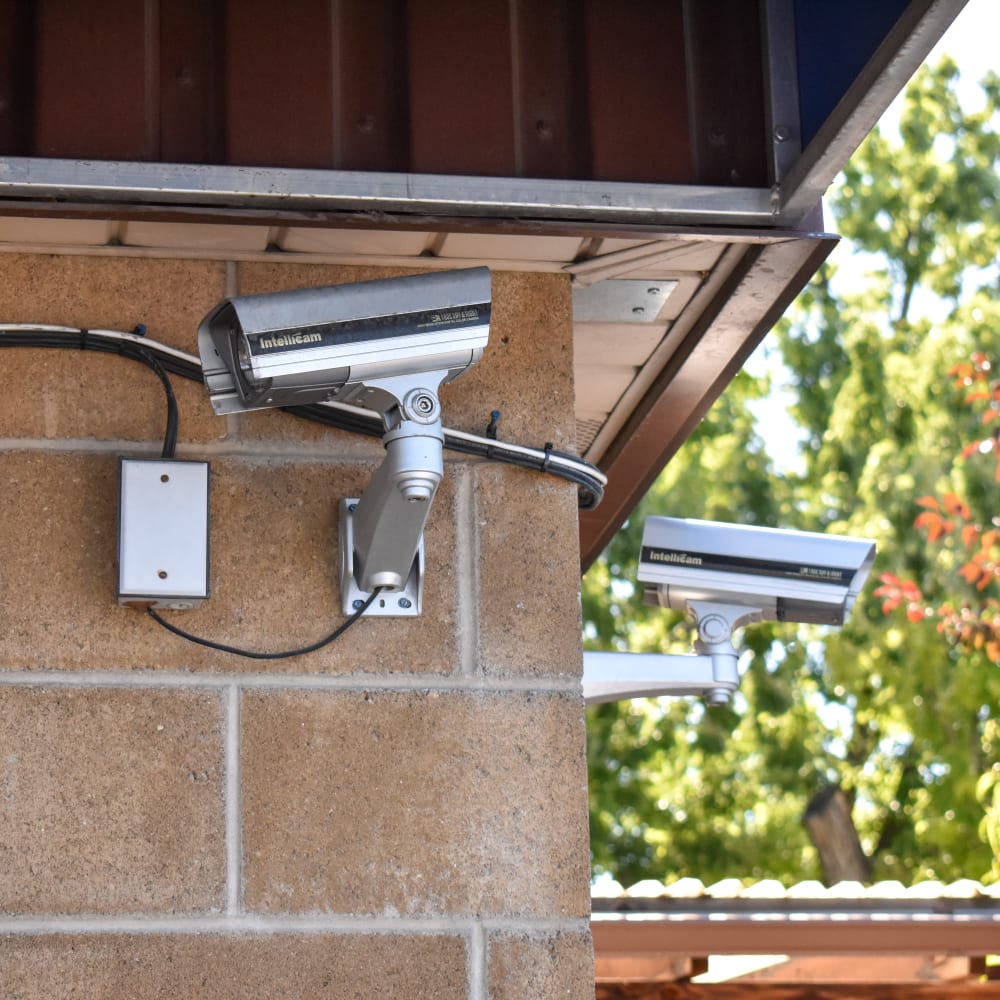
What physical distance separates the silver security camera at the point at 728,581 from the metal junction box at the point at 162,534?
801 mm

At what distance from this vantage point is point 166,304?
2.39 m

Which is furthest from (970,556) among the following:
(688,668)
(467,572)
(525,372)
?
(467,572)

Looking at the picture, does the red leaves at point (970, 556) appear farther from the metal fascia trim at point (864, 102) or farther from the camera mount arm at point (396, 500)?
the camera mount arm at point (396, 500)

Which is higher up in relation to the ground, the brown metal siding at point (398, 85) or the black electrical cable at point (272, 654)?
the brown metal siding at point (398, 85)

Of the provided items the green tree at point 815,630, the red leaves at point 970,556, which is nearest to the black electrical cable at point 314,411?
the red leaves at point 970,556

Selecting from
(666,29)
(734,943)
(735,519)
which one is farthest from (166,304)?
(735,519)

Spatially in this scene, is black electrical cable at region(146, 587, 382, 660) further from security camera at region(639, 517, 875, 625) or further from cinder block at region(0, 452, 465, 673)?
security camera at region(639, 517, 875, 625)

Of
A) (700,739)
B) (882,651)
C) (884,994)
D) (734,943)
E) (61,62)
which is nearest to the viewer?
(61,62)

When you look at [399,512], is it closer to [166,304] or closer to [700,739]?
[166,304]

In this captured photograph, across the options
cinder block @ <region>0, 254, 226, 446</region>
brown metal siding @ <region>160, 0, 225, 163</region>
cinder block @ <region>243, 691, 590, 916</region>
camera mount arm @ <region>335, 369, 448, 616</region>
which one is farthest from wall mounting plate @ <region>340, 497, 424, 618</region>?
brown metal siding @ <region>160, 0, 225, 163</region>

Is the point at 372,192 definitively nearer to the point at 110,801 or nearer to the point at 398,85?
the point at 398,85

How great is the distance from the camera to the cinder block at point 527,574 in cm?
233

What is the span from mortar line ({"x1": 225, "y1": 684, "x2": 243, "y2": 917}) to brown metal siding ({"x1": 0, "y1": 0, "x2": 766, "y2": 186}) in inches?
29.7

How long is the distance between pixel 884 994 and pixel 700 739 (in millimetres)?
7729
